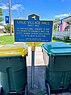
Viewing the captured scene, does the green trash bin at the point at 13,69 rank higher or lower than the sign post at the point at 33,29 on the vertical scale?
lower

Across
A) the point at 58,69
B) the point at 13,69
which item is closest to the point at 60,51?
the point at 58,69

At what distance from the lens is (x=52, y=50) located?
364 cm

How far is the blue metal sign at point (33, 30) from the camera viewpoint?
3.67 metres

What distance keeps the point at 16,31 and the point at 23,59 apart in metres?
0.70

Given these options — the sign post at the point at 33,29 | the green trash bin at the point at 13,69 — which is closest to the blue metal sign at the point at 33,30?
the sign post at the point at 33,29

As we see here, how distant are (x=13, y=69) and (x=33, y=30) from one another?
3.45ft

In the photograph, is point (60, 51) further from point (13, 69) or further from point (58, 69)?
point (13, 69)

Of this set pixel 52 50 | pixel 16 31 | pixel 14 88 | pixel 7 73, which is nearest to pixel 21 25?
pixel 16 31

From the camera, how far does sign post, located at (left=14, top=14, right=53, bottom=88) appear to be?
3.67 metres

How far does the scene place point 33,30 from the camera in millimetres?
3734

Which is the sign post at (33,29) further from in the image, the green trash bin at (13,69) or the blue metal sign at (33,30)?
the green trash bin at (13,69)

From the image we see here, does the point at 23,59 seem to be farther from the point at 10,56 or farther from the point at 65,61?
the point at 65,61

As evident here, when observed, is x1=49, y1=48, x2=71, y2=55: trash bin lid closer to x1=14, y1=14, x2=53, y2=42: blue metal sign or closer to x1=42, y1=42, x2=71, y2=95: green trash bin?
x1=42, y1=42, x2=71, y2=95: green trash bin

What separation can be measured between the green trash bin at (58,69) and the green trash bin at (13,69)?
624mm
